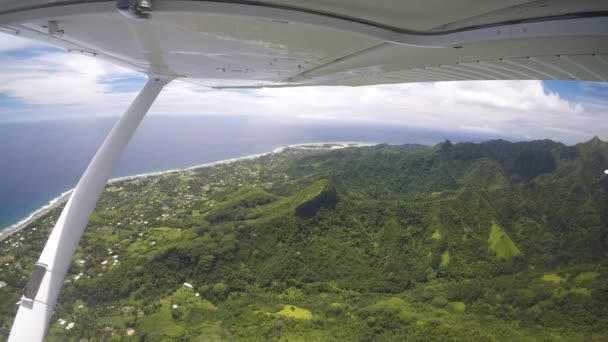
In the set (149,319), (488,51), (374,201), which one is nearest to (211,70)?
(488,51)

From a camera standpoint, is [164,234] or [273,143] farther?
[273,143]

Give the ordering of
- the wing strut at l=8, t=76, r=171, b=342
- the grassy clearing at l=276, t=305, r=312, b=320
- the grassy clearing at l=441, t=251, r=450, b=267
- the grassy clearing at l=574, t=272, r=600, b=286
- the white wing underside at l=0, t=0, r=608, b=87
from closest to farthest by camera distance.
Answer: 1. the white wing underside at l=0, t=0, r=608, b=87
2. the wing strut at l=8, t=76, r=171, b=342
3. the grassy clearing at l=276, t=305, r=312, b=320
4. the grassy clearing at l=574, t=272, r=600, b=286
5. the grassy clearing at l=441, t=251, r=450, b=267

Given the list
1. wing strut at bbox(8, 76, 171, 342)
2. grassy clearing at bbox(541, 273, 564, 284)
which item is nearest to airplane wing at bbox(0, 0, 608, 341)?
wing strut at bbox(8, 76, 171, 342)

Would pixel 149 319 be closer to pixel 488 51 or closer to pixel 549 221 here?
pixel 488 51

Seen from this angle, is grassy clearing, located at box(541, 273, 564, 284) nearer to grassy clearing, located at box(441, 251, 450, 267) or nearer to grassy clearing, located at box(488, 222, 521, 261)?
grassy clearing, located at box(488, 222, 521, 261)

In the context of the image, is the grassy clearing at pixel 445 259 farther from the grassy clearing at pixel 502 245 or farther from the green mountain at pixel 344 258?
the grassy clearing at pixel 502 245
